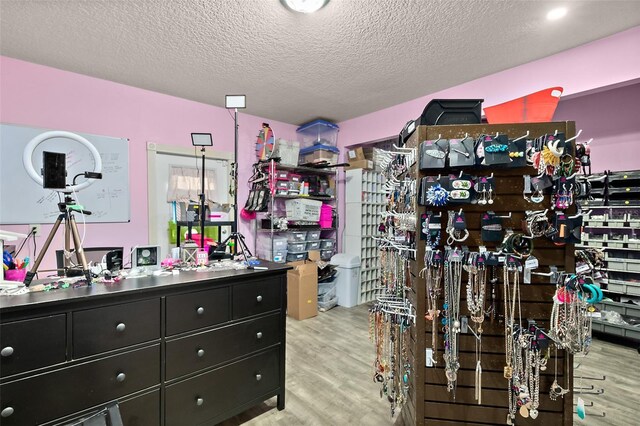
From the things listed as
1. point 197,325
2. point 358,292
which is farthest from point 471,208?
point 358,292

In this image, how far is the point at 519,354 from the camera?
1.37 m

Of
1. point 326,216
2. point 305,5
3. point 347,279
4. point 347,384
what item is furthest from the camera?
point 326,216

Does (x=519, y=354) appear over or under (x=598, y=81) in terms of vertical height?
under

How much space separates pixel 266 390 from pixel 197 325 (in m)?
0.68

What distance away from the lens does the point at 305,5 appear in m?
1.93

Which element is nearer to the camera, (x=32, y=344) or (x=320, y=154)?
(x=32, y=344)

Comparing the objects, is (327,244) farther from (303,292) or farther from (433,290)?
(433,290)

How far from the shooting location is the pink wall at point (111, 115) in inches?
107

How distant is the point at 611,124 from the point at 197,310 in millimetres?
4449

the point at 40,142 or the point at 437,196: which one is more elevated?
the point at 40,142

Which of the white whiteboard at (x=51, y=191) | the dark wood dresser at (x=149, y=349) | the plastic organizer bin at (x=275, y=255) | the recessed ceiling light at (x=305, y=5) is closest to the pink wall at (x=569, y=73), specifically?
the recessed ceiling light at (x=305, y=5)

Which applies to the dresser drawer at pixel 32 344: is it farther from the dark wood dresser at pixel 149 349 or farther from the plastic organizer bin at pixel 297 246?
the plastic organizer bin at pixel 297 246

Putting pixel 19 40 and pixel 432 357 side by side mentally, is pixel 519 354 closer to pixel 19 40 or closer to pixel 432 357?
pixel 432 357

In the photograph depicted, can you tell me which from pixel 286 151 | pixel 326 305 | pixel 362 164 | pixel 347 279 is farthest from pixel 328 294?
pixel 286 151
